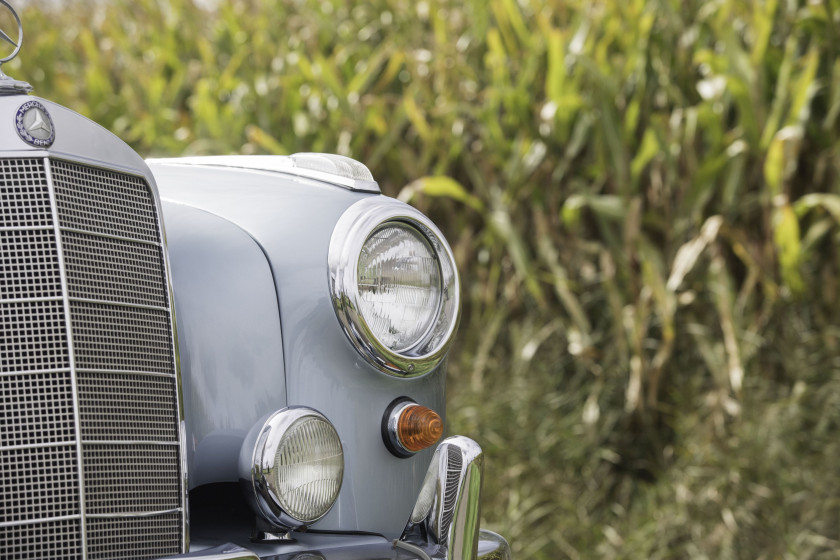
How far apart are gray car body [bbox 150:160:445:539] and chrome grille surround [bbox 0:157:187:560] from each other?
9 centimetres

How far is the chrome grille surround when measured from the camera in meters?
1.24

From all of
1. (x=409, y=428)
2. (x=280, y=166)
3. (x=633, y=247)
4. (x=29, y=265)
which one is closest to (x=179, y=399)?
(x=29, y=265)

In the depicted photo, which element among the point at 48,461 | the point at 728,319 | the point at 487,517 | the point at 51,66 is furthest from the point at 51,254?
the point at 51,66

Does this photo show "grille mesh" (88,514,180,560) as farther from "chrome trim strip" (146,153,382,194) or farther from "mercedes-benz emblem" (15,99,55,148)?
"chrome trim strip" (146,153,382,194)

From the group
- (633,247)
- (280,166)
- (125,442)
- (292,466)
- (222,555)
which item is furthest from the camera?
(633,247)

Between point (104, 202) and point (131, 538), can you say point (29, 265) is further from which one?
point (131, 538)

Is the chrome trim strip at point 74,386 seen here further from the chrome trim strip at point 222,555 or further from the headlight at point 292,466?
the headlight at point 292,466

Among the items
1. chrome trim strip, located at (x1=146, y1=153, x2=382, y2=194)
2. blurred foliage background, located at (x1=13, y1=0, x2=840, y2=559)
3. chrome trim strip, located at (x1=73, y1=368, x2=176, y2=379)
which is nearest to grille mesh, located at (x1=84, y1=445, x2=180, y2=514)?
chrome trim strip, located at (x1=73, y1=368, x2=176, y2=379)

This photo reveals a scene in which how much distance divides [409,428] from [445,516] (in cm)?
19

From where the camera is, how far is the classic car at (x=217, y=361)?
126cm

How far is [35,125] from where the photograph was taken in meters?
1.30

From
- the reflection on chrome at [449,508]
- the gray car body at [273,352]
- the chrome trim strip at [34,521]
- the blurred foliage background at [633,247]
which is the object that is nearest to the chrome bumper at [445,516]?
the reflection on chrome at [449,508]

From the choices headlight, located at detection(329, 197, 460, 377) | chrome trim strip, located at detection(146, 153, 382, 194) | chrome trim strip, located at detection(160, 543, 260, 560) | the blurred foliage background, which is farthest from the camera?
the blurred foliage background

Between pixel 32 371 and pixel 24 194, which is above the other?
pixel 24 194
